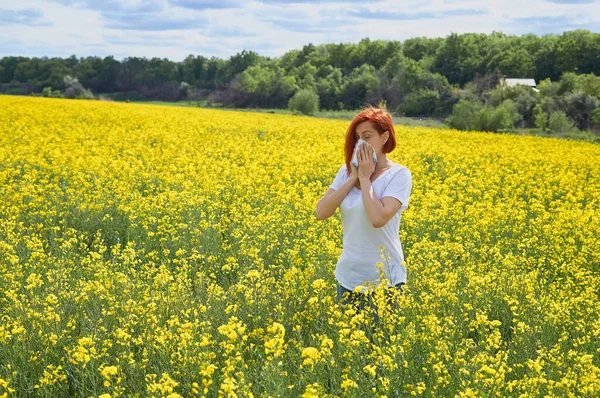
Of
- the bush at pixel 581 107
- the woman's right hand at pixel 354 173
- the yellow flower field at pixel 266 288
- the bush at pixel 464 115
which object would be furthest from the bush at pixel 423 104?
the woman's right hand at pixel 354 173

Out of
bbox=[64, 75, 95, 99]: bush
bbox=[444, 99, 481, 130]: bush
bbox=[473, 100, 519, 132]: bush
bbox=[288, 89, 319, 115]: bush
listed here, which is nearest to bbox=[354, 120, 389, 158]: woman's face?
bbox=[473, 100, 519, 132]: bush

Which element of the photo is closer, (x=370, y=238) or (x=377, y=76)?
(x=370, y=238)

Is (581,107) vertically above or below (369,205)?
above

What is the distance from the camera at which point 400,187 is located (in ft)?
12.7

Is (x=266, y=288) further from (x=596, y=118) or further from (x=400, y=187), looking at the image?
(x=596, y=118)

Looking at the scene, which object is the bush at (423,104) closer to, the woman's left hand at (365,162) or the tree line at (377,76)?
the tree line at (377,76)

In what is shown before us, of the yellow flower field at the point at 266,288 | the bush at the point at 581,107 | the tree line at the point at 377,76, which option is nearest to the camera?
the yellow flower field at the point at 266,288

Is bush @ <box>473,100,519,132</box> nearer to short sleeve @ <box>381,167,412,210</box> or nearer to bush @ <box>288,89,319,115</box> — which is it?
bush @ <box>288,89,319,115</box>

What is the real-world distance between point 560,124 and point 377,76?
38766 mm

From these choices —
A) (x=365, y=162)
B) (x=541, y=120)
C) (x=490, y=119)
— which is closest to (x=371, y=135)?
(x=365, y=162)

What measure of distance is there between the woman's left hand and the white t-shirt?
0.16 metres

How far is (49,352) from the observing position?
12.8 ft

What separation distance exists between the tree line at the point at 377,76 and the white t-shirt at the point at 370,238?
32101mm

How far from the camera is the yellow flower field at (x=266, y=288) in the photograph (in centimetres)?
339
